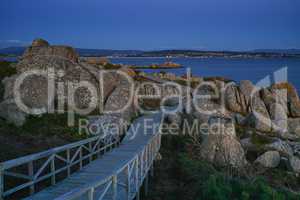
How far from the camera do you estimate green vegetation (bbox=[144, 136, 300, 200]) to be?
10219mm

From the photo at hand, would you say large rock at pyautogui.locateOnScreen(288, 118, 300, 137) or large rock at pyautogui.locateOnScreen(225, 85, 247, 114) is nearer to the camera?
large rock at pyautogui.locateOnScreen(288, 118, 300, 137)

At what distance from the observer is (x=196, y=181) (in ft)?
45.1

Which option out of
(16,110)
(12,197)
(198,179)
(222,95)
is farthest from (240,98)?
(12,197)

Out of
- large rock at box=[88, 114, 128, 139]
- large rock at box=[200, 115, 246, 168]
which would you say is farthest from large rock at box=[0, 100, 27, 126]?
large rock at box=[200, 115, 246, 168]

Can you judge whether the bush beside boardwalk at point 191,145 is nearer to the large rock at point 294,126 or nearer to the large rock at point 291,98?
the large rock at point 294,126

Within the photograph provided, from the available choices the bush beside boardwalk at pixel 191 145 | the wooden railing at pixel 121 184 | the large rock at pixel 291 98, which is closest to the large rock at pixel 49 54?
the bush beside boardwalk at pixel 191 145

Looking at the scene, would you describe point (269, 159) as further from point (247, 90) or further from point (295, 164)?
point (247, 90)

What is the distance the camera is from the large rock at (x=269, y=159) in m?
19.0

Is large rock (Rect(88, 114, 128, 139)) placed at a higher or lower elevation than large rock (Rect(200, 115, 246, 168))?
higher

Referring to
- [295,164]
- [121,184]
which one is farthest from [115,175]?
[295,164]

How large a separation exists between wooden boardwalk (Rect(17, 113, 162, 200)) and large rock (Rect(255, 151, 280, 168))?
19.9 ft

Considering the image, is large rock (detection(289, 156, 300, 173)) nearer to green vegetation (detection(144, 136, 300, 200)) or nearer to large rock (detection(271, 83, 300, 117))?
green vegetation (detection(144, 136, 300, 200))

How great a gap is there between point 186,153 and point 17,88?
28.6 ft

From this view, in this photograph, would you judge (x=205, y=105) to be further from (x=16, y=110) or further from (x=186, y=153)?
(x=16, y=110)
